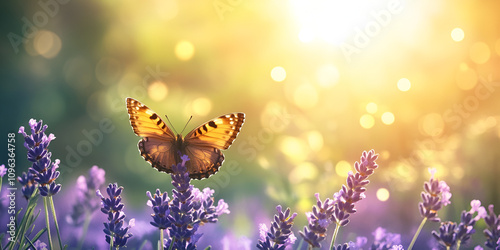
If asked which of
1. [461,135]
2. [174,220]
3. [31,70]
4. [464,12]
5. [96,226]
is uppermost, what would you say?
[31,70]

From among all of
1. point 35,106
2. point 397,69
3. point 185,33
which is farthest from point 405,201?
point 35,106

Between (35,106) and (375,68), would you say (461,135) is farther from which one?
(35,106)

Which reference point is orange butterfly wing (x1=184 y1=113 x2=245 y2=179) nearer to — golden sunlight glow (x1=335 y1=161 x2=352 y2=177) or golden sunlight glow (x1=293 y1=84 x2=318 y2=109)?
golden sunlight glow (x1=335 y1=161 x2=352 y2=177)

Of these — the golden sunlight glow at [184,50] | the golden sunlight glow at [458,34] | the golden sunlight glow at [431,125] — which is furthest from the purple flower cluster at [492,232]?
the golden sunlight glow at [184,50]

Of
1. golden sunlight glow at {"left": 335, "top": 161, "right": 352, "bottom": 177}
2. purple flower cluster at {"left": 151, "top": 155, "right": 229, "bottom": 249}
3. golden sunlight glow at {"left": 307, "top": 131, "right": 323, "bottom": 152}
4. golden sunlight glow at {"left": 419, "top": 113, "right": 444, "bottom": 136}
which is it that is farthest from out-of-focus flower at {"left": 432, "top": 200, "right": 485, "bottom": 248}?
golden sunlight glow at {"left": 419, "top": 113, "right": 444, "bottom": 136}

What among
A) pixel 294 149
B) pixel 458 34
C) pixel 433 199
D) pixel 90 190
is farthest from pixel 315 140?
pixel 433 199

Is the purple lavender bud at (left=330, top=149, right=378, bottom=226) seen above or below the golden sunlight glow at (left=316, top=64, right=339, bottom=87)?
below
